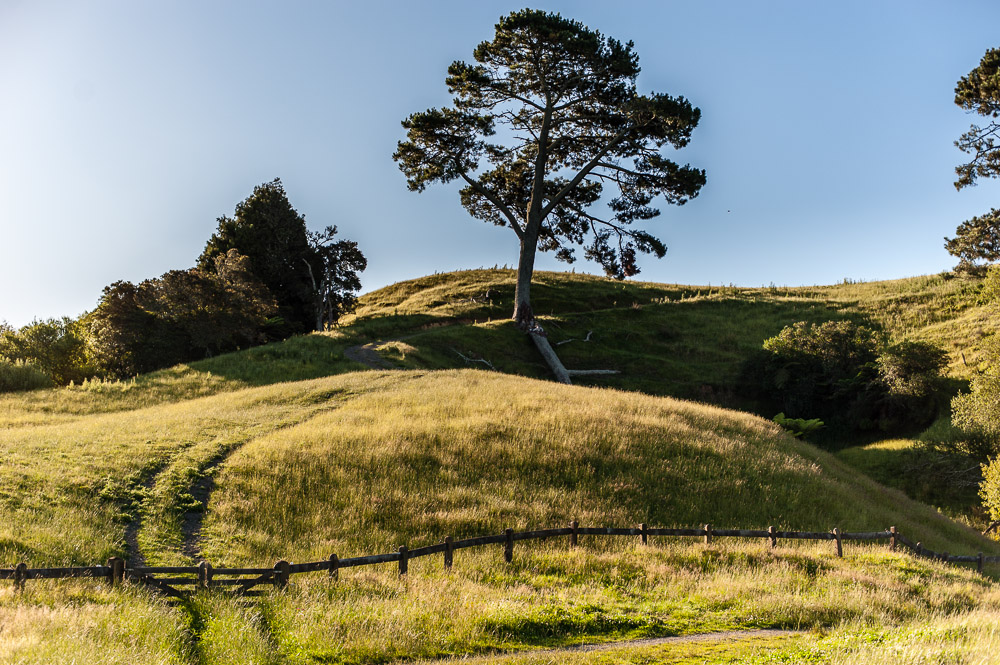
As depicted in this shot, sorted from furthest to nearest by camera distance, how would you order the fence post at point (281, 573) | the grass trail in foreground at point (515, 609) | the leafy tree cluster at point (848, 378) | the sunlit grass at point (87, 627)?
the leafy tree cluster at point (848, 378), the fence post at point (281, 573), the grass trail in foreground at point (515, 609), the sunlit grass at point (87, 627)

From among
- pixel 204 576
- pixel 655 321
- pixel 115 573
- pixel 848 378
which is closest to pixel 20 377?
pixel 115 573

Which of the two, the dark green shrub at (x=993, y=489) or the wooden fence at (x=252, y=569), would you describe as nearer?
the wooden fence at (x=252, y=569)

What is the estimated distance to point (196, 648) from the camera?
925 centimetres

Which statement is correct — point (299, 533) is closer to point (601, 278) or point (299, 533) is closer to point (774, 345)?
point (774, 345)

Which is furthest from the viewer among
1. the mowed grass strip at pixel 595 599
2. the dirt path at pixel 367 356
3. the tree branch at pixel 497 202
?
the tree branch at pixel 497 202

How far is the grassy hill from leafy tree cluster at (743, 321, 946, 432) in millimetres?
4351

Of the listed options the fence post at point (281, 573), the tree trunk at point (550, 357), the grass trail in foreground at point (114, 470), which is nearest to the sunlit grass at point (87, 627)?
the fence post at point (281, 573)

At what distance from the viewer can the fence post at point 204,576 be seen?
36.0 ft

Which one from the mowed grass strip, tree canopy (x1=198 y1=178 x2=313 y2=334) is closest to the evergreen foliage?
the mowed grass strip

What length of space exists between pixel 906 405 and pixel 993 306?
13.1 metres

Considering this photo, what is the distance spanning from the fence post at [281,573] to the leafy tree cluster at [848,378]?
34.8m

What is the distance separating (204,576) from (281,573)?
1.29 meters

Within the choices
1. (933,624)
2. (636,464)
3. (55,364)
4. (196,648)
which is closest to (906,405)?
(636,464)

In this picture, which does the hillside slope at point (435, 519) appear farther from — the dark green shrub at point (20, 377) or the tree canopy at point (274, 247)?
the tree canopy at point (274, 247)
